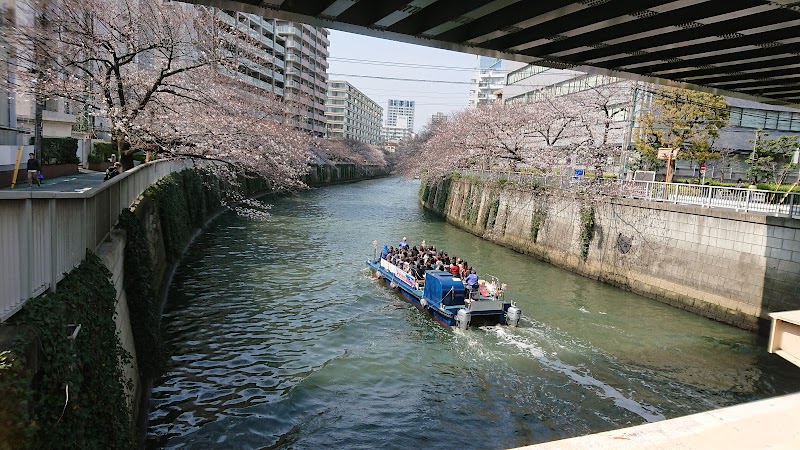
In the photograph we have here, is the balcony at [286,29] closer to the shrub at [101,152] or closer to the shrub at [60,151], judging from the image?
the shrub at [101,152]

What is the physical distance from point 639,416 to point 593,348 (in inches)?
143

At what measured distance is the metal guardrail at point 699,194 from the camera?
1628 centimetres

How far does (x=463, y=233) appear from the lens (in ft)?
115

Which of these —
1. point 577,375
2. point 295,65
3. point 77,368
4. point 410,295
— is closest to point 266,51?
point 295,65

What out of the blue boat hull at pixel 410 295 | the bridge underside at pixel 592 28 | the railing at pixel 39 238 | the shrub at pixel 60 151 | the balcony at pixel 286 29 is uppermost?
the balcony at pixel 286 29

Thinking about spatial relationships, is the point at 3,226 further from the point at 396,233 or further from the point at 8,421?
the point at 396,233

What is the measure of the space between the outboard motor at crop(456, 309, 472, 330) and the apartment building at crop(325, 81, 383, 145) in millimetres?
104200

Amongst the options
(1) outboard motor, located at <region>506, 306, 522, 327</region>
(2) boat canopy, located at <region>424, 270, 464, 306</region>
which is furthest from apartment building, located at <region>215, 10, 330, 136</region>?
(1) outboard motor, located at <region>506, 306, 522, 327</region>

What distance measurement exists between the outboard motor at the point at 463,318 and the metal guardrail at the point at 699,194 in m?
10.5

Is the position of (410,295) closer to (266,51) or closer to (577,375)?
(577,375)

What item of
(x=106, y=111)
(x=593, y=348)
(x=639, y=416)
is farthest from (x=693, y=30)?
(x=106, y=111)

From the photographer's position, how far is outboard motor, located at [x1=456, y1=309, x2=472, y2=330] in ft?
47.7

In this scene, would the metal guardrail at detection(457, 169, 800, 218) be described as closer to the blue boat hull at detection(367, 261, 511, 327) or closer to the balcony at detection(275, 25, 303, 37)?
the blue boat hull at detection(367, 261, 511, 327)

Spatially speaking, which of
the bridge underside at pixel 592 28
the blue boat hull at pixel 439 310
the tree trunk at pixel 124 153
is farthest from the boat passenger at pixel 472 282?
the tree trunk at pixel 124 153
